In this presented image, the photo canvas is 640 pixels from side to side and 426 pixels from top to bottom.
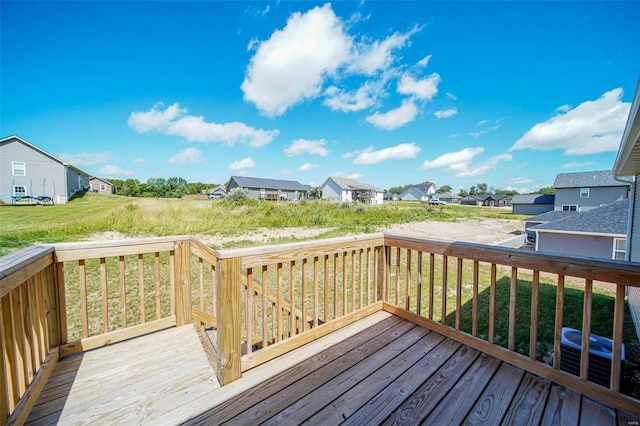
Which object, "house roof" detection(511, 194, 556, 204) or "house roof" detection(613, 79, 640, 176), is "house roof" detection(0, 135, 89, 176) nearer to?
"house roof" detection(613, 79, 640, 176)

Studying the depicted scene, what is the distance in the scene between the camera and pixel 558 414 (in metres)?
1.46

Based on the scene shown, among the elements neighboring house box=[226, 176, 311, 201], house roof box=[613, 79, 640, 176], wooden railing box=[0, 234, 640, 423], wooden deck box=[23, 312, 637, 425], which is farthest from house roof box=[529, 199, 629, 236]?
neighboring house box=[226, 176, 311, 201]

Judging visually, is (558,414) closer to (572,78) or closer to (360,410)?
(360,410)

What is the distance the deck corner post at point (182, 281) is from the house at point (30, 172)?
1472cm

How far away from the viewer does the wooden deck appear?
1449 millimetres

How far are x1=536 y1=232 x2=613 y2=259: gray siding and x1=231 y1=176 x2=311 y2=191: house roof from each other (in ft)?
109

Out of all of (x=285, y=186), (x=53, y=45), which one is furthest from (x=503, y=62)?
(x=285, y=186)

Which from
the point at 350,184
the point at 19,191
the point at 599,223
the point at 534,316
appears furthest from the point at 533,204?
the point at 19,191

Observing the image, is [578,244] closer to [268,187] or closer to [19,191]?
[19,191]

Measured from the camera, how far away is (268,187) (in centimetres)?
3897

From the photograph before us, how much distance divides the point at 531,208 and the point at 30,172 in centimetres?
4965

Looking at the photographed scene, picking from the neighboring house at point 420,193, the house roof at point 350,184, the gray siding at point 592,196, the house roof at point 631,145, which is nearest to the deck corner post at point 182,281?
the house roof at point 631,145

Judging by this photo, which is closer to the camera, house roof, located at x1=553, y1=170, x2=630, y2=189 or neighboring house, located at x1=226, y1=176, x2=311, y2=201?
house roof, located at x1=553, y1=170, x2=630, y2=189

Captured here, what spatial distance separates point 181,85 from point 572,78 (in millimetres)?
14062
